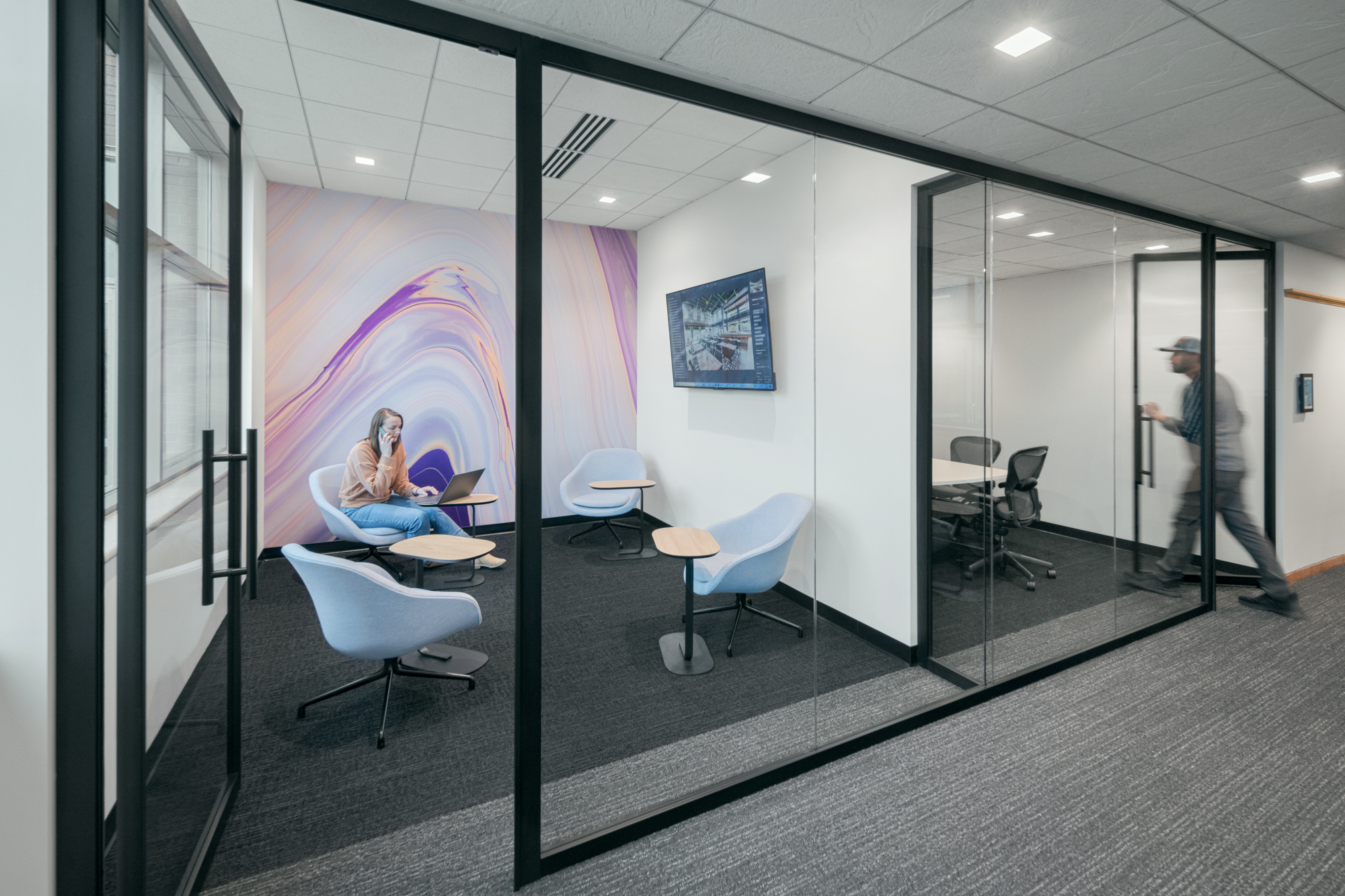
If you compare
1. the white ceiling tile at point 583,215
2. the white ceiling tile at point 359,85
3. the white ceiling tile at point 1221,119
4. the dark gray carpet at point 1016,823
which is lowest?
the dark gray carpet at point 1016,823

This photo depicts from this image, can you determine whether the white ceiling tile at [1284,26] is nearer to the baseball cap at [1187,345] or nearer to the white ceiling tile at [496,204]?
the baseball cap at [1187,345]

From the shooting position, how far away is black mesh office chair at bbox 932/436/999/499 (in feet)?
7.55

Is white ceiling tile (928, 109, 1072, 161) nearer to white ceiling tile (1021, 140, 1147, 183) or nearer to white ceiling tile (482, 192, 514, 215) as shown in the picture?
white ceiling tile (1021, 140, 1147, 183)

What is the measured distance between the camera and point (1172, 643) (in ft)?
9.29

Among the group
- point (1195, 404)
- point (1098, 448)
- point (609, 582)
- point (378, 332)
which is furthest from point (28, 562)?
point (1195, 404)

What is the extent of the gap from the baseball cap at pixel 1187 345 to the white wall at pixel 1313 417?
1048mm

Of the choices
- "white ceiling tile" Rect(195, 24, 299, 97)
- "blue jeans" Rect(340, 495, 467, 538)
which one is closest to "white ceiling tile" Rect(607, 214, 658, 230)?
"white ceiling tile" Rect(195, 24, 299, 97)

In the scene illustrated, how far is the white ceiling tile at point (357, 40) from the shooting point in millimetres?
1675

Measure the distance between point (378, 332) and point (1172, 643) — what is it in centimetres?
432

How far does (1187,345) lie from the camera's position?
305 cm

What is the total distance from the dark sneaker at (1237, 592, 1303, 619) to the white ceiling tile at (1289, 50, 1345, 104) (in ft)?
8.82

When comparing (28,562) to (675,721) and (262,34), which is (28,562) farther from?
(262,34)

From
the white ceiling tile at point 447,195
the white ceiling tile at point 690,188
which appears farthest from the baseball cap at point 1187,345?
the white ceiling tile at point 447,195

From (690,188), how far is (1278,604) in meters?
3.91
